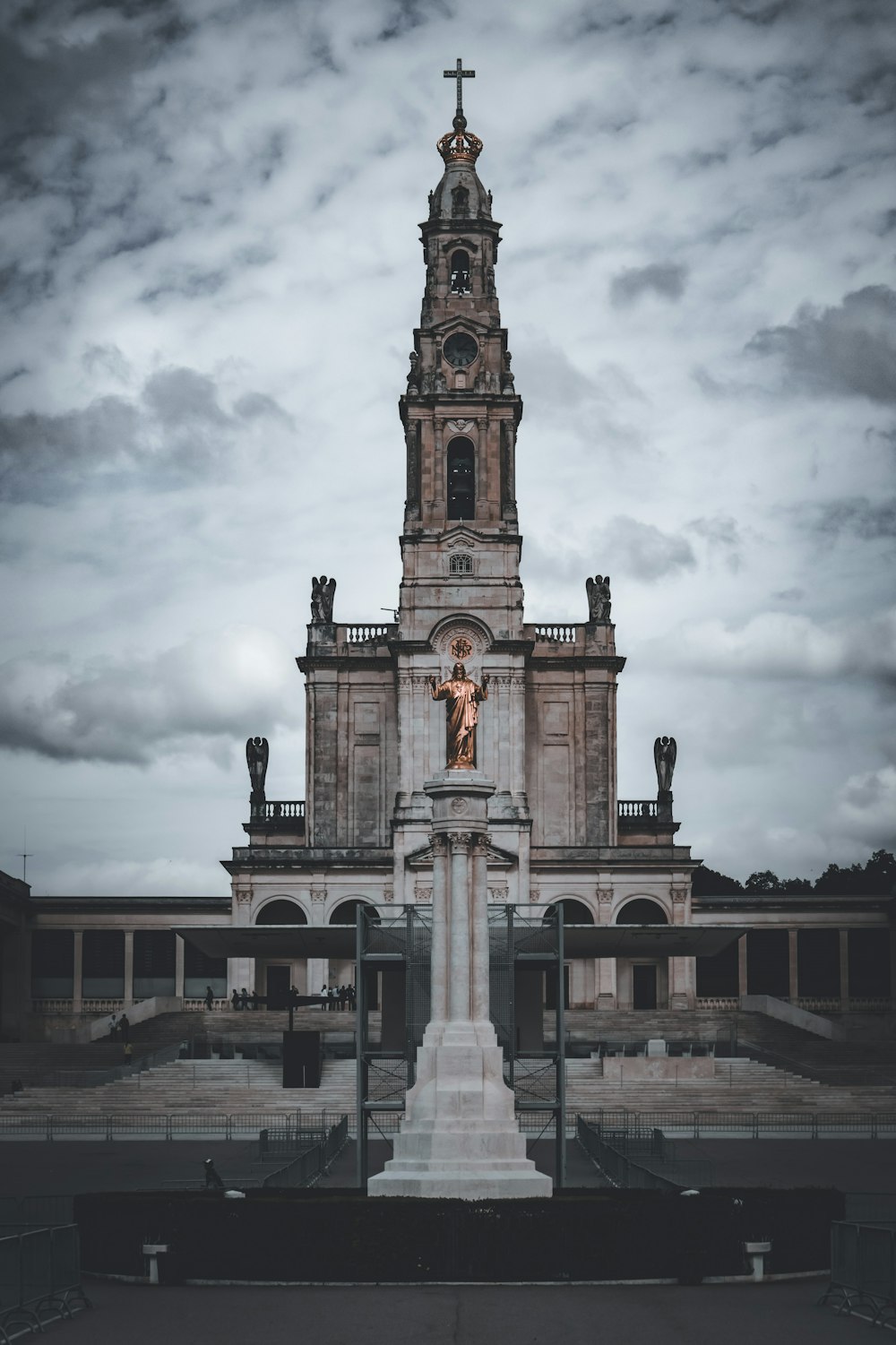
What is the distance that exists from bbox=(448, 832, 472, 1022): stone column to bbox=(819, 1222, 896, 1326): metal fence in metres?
9.09

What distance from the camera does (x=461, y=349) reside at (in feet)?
267

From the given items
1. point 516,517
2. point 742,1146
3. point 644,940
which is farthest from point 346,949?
point 516,517

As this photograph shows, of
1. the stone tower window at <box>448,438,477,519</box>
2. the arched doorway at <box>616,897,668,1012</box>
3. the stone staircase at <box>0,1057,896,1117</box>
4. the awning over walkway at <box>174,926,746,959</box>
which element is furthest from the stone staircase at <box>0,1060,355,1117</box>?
the stone tower window at <box>448,438,477,519</box>

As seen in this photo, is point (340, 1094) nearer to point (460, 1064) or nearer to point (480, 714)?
point (460, 1064)

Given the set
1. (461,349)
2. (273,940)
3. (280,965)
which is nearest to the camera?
(273,940)

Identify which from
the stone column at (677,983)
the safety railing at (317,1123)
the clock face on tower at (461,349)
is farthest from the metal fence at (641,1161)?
the clock face on tower at (461,349)

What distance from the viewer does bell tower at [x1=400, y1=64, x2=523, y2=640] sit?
3051 inches

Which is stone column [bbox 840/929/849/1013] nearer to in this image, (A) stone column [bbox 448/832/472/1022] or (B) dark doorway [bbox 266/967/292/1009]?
(B) dark doorway [bbox 266/967/292/1009]

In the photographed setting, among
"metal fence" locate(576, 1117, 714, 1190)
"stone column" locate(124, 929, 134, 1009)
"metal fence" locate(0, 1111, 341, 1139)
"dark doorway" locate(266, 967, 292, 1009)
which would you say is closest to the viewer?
"metal fence" locate(576, 1117, 714, 1190)

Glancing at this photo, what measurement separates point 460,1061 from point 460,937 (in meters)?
2.05

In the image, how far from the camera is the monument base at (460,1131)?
89.2ft

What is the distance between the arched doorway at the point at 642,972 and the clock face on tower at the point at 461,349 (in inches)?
1035

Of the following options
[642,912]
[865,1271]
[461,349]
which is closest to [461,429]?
[461,349]

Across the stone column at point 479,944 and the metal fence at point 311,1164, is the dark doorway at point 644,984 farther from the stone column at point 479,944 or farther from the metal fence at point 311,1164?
the stone column at point 479,944
